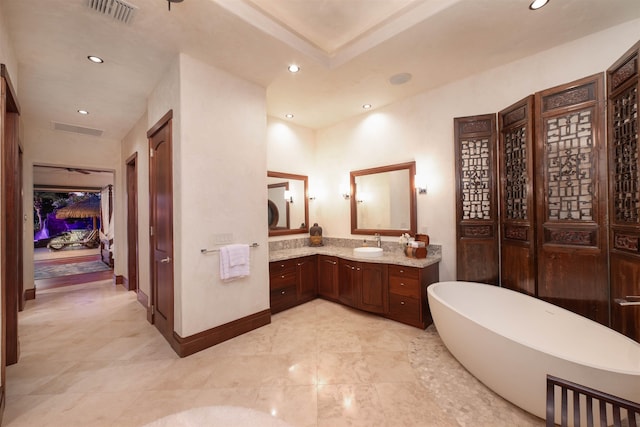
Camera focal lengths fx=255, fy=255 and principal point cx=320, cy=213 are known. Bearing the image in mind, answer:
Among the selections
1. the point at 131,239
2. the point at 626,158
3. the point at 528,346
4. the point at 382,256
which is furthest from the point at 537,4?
the point at 131,239

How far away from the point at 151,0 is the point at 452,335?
11.9 feet

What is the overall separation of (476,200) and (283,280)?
8.86 ft

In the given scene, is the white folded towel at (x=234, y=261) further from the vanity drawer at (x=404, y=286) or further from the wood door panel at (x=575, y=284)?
the wood door panel at (x=575, y=284)

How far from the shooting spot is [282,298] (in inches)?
140

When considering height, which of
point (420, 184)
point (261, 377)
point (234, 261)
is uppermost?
point (420, 184)

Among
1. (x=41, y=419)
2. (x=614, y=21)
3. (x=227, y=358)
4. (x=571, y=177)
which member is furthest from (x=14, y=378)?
(x=614, y=21)

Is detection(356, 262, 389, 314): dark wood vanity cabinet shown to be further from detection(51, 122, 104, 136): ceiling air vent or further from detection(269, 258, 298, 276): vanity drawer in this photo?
detection(51, 122, 104, 136): ceiling air vent

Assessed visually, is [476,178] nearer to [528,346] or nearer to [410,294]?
[410,294]

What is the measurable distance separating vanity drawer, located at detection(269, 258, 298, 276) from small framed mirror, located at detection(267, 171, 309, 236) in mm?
678

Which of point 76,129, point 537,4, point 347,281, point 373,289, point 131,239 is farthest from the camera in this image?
point 131,239

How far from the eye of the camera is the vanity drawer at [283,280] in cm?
345

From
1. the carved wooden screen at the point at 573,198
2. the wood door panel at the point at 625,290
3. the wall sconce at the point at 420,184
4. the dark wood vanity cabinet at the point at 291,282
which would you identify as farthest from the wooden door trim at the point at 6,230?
the carved wooden screen at the point at 573,198

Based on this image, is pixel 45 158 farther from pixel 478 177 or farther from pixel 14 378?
pixel 478 177

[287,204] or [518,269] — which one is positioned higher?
[287,204]
